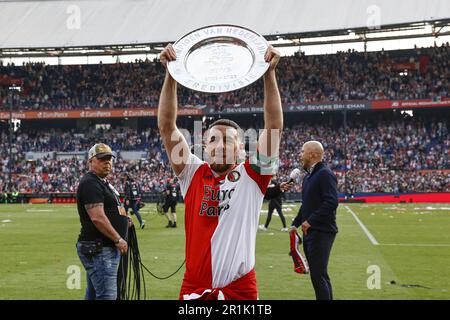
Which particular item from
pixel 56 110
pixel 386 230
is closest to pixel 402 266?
pixel 386 230

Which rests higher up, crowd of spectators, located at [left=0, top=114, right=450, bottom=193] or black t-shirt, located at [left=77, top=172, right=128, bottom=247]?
crowd of spectators, located at [left=0, top=114, right=450, bottom=193]

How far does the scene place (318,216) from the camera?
7.20 metres

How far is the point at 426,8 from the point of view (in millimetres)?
43875

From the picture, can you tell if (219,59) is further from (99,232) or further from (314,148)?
(314,148)

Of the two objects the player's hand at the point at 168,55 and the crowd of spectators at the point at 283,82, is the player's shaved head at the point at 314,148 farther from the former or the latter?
the crowd of spectators at the point at 283,82

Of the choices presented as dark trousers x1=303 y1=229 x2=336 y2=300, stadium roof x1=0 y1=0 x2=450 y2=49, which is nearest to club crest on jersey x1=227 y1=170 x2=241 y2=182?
dark trousers x1=303 y1=229 x2=336 y2=300

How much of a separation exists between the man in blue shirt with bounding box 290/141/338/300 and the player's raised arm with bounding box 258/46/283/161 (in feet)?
12.1

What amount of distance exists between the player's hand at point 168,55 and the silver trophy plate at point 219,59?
0.09ft

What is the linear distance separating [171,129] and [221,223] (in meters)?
0.67

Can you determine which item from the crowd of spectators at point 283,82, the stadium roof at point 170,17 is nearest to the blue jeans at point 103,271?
the stadium roof at point 170,17

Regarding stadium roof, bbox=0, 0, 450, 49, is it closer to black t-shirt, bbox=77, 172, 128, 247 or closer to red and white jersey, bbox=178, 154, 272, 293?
black t-shirt, bbox=77, 172, 128, 247

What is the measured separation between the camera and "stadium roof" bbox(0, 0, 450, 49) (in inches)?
1753

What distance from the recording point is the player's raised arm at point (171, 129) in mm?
3771
